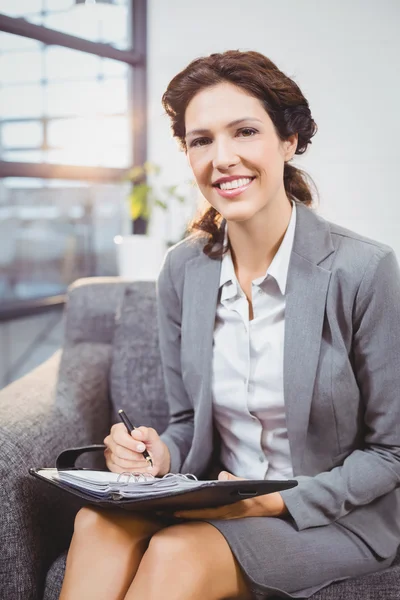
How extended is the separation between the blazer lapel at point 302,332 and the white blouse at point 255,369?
0.13 feet

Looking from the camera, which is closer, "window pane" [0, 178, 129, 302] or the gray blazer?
the gray blazer

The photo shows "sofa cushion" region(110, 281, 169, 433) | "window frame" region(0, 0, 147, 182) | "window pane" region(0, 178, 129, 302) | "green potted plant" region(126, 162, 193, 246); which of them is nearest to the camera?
"sofa cushion" region(110, 281, 169, 433)

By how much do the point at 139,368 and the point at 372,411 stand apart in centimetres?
67

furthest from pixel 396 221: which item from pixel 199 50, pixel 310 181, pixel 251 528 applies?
pixel 251 528

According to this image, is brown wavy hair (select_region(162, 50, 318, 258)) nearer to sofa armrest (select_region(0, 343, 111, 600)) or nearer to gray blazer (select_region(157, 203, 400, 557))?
gray blazer (select_region(157, 203, 400, 557))

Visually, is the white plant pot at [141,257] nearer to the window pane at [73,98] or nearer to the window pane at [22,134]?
the window pane at [22,134]

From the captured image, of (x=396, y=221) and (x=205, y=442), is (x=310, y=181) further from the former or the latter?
(x=396, y=221)

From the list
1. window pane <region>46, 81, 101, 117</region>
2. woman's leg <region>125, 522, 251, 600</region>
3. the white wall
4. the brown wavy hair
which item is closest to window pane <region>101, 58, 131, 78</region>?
window pane <region>46, 81, 101, 117</region>

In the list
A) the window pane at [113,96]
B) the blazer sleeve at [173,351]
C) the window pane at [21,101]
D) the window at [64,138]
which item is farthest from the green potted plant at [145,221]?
the blazer sleeve at [173,351]

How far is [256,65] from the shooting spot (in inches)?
44.9

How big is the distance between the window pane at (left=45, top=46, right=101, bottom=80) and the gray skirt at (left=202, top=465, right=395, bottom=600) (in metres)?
2.55

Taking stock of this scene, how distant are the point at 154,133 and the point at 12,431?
105 inches

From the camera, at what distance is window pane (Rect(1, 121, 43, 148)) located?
284cm

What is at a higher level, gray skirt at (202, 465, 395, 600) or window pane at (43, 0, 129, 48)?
window pane at (43, 0, 129, 48)
